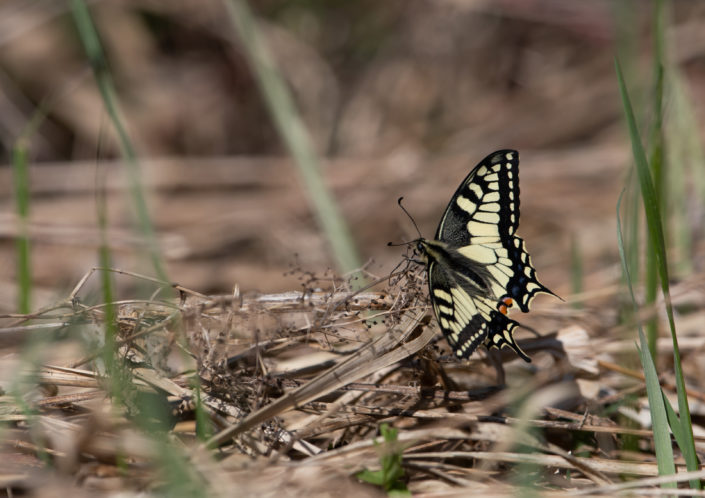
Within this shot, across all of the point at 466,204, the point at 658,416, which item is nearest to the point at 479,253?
the point at 466,204

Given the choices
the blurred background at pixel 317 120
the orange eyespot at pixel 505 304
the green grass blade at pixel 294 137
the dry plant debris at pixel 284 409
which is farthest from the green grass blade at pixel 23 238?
the blurred background at pixel 317 120

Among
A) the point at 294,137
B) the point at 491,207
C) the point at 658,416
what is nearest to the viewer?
the point at 658,416

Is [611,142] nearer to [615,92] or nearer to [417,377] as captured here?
[615,92]

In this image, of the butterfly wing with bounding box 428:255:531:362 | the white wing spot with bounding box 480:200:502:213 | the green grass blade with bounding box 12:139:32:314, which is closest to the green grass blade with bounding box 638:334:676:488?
the butterfly wing with bounding box 428:255:531:362

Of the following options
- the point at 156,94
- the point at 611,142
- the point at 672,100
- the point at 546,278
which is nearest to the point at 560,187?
the point at 611,142

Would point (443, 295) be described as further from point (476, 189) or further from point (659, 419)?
point (659, 419)

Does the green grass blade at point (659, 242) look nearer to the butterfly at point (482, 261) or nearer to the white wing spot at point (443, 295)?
the butterfly at point (482, 261)
